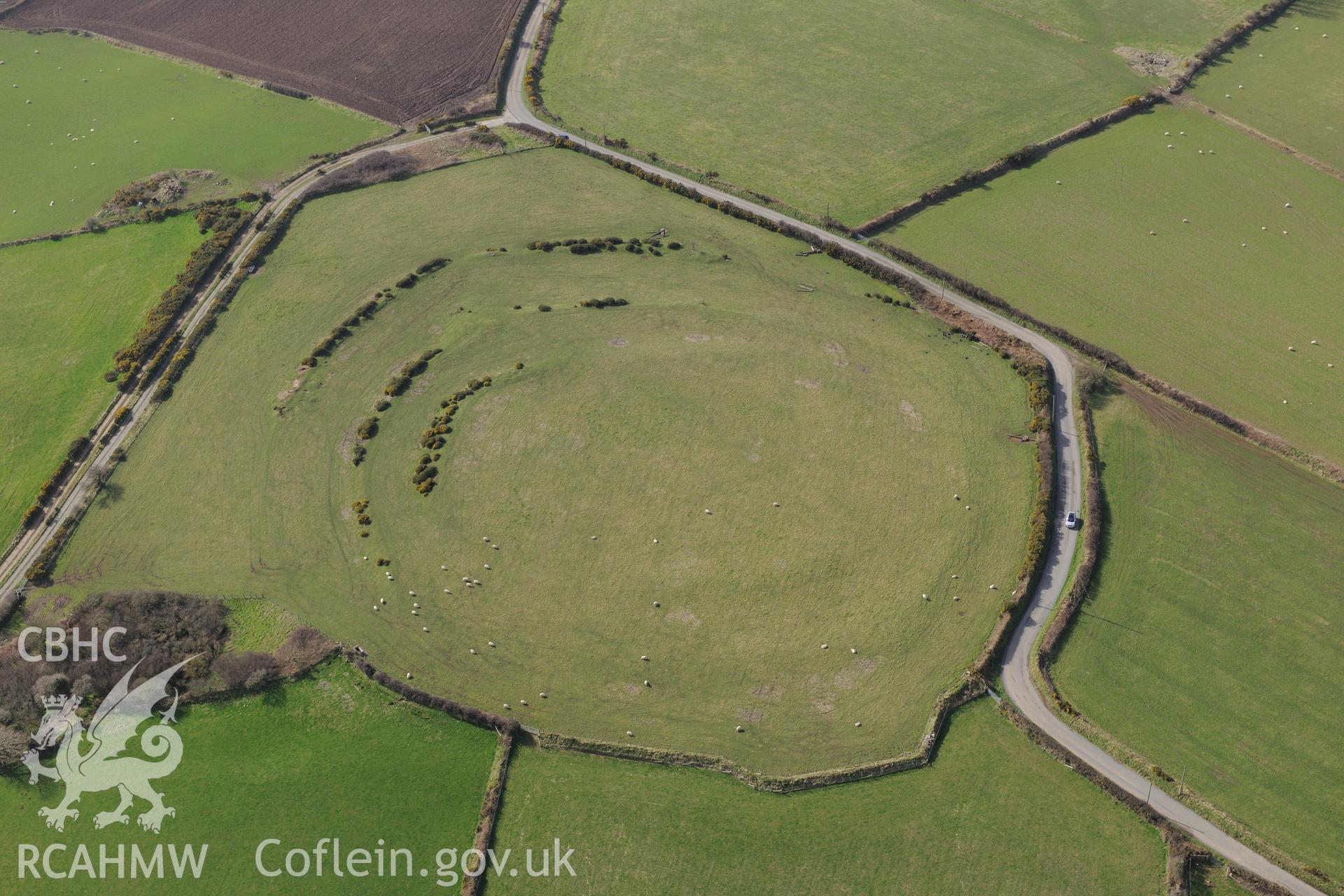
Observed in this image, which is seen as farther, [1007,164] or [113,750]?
[1007,164]

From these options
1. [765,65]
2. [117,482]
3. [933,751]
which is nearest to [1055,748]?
[933,751]

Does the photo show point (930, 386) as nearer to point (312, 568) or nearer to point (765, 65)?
point (312, 568)

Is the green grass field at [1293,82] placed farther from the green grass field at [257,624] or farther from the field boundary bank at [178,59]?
the green grass field at [257,624]

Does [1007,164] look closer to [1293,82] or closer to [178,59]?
[1293,82]

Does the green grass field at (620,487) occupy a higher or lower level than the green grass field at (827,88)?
lower

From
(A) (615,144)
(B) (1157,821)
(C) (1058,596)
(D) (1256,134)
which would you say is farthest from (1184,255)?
(A) (615,144)

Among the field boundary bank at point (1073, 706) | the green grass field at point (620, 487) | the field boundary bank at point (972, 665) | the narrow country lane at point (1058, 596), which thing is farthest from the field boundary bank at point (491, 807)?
the field boundary bank at point (1073, 706)
